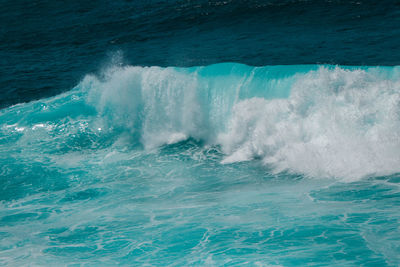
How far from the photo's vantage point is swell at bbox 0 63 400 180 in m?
10.1

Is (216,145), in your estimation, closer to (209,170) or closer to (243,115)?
(243,115)

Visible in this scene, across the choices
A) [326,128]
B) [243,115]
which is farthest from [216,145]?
[326,128]

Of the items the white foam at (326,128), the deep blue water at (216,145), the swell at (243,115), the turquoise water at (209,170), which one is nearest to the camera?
Answer: the turquoise water at (209,170)

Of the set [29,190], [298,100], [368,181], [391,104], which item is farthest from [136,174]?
[391,104]

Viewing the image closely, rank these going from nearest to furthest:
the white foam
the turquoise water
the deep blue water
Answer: the turquoise water → the deep blue water → the white foam

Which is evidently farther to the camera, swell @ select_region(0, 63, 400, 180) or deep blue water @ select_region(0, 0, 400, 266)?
swell @ select_region(0, 63, 400, 180)

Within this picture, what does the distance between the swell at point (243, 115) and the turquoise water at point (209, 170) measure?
3 centimetres

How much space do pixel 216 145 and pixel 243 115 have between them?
3.26 feet

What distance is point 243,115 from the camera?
12.1 meters

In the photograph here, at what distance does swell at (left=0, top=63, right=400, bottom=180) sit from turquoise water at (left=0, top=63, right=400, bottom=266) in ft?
0.10

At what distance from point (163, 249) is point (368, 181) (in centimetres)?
399

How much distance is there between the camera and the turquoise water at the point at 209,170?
25.1 ft

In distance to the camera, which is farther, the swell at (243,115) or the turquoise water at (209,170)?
the swell at (243,115)

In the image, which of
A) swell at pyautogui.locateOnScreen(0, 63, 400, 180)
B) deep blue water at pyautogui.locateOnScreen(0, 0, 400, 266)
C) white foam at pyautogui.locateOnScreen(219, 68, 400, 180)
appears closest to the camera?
deep blue water at pyautogui.locateOnScreen(0, 0, 400, 266)
